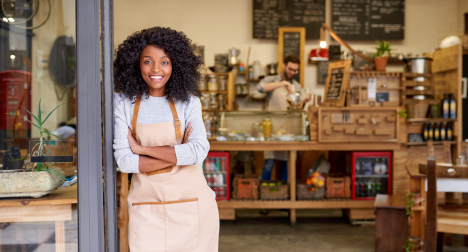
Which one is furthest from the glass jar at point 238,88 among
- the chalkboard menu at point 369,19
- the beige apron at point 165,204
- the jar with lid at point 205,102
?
the beige apron at point 165,204

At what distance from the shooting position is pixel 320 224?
443cm

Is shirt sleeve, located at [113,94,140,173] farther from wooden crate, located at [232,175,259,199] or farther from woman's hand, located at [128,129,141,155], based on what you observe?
wooden crate, located at [232,175,259,199]

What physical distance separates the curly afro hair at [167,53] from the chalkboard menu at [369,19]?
5.74 meters

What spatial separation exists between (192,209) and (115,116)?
20.8 inches

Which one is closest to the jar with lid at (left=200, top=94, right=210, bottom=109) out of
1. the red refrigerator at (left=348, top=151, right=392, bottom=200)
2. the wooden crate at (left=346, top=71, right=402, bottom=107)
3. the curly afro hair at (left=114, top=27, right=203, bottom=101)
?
the wooden crate at (left=346, top=71, right=402, bottom=107)

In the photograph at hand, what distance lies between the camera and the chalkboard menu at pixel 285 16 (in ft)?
22.6

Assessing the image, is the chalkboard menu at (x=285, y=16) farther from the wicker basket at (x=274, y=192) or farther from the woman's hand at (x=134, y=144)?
the woman's hand at (x=134, y=144)

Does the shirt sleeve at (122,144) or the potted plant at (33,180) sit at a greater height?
the shirt sleeve at (122,144)

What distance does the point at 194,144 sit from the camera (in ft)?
5.49

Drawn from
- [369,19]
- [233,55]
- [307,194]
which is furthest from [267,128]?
[369,19]

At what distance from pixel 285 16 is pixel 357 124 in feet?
10.5

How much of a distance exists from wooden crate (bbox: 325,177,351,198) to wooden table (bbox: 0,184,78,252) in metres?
3.27

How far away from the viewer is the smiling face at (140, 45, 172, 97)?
66.5 inches

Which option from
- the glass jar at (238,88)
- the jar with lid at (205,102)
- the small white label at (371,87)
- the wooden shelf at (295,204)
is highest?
Answer: the glass jar at (238,88)
